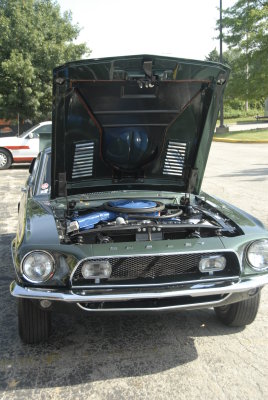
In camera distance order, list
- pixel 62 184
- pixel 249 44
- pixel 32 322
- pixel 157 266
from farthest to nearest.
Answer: pixel 249 44 → pixel 62 184 → pixel 32 322 → pixel 157 266

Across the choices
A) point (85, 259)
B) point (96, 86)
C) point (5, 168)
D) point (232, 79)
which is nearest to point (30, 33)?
point (5, 168)

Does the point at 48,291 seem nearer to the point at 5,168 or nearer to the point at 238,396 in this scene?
the point at 238,396

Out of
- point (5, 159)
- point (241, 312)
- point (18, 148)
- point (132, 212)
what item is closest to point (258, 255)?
point (241, 312)

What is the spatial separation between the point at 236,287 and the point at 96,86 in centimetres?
199

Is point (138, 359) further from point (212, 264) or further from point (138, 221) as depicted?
point (138, 221)

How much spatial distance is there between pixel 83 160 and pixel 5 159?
10.2 meters

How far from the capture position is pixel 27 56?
2081 cm

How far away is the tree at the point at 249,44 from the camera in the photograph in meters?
25.5

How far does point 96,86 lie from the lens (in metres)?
3.61

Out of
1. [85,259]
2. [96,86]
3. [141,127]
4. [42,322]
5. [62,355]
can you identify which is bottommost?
[62,355]

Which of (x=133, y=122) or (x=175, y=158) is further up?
(x=133, y=122)

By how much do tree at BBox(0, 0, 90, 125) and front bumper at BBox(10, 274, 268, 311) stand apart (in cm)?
1884

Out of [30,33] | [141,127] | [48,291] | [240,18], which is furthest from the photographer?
[240,18]

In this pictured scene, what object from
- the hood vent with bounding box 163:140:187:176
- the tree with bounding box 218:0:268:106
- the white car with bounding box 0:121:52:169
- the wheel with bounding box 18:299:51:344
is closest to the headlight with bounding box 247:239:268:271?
the hood vent with bounding box 163:140:187:176
